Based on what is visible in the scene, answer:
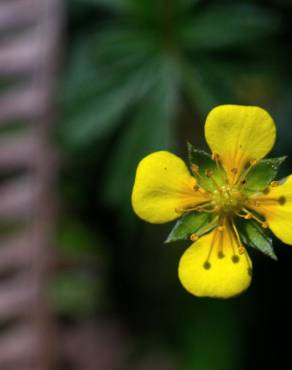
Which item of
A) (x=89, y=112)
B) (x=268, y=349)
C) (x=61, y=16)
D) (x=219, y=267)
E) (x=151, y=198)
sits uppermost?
(x=61, y=16)

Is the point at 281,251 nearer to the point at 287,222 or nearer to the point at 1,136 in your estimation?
the point at 287,222

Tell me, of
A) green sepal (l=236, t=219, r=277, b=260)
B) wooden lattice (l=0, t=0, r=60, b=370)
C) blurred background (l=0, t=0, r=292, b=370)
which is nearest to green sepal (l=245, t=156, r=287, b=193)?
green sepal (l=236, t=219, r=277, b=260)

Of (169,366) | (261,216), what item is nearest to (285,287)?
(169,366)

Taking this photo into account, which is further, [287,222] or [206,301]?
[206,301]

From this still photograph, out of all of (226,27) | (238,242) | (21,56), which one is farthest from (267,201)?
(21,56)

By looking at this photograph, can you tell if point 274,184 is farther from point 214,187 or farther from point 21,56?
point 21,56

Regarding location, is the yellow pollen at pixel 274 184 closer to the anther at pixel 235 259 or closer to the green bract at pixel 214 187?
the green bract at pixel 214 187
